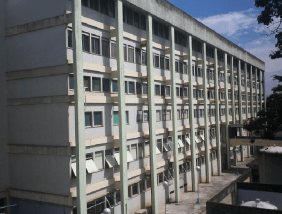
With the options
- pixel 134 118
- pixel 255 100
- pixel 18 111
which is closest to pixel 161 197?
pixel 134 118

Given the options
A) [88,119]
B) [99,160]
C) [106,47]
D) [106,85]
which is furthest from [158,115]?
[88,119]

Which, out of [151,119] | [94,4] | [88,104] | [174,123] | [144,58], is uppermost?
[94,4]

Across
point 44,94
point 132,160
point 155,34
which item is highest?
point 155,34

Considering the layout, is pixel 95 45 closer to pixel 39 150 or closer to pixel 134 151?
pixel 39 150

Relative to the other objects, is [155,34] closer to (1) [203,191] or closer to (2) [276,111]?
(2) [276,111]

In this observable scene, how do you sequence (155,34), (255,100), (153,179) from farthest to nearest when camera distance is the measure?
1. (255,100)
2. (155,34)
3. (153,179)

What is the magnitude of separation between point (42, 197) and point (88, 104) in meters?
6.77

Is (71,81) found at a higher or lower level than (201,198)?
higher

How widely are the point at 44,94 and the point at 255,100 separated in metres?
51.1

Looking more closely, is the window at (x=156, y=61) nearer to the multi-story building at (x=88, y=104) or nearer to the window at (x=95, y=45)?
the multi-story building at (x=88, y=104)

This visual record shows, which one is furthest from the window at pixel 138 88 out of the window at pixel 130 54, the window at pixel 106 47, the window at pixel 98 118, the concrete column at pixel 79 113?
the concrete column at pixel 79 113

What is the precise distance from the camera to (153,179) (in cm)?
2531

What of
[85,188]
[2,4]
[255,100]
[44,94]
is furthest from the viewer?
[255,100]

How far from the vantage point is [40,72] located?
20.2 m
